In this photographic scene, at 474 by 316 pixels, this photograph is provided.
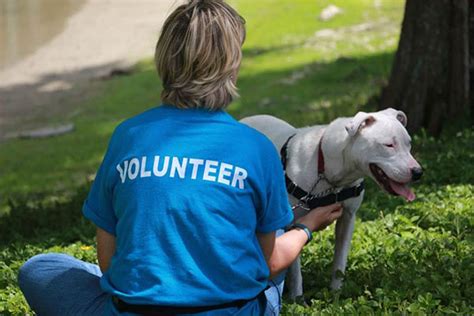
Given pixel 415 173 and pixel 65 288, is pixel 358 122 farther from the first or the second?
pixel 65 288

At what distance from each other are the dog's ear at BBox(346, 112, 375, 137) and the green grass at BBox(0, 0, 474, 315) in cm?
82

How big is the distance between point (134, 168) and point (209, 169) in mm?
311

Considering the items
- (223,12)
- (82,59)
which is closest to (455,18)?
(223,12)

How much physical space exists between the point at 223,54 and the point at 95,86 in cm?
1554

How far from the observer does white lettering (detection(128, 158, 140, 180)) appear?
150 inches

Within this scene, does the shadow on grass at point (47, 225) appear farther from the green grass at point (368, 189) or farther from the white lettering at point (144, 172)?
the white lettering at point (144, 172)

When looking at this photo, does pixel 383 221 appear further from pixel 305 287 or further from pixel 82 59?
pixel 82 59

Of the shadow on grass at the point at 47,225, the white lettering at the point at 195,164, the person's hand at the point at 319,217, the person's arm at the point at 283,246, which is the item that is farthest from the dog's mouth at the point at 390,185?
the shadow on grass at the point at 47,225

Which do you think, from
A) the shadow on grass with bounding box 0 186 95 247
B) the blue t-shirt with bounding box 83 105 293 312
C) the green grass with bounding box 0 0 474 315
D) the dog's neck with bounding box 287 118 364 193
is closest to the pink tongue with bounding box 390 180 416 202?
the dog's neck with bounding box 287 118 364 193

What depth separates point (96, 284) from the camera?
14.4 ft

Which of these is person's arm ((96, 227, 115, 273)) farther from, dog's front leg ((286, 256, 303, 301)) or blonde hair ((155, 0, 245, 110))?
dog's front leg ((286, 256, 303, 301))

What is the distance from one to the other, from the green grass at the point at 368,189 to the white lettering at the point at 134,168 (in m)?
1.44

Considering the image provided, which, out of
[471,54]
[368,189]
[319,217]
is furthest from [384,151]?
[471,54]

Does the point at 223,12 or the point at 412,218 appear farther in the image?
the point at 412,218
